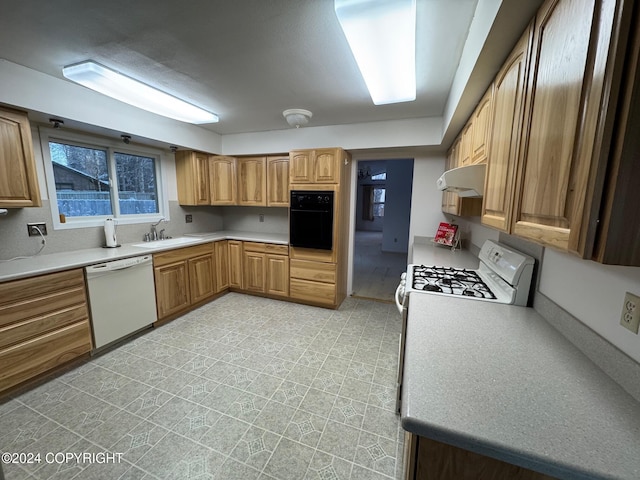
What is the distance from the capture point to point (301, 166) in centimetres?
332

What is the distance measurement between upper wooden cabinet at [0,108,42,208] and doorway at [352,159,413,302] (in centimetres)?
345

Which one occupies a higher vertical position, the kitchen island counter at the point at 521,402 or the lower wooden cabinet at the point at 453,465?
the kitchen island counter at the point at 521,402

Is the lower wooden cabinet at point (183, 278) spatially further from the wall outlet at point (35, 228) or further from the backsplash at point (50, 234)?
the wall outlet at point (35, 228)

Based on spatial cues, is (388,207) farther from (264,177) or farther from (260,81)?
(260,81)

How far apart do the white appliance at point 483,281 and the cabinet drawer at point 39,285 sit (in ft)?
8.73

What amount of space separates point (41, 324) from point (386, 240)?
21.8ft

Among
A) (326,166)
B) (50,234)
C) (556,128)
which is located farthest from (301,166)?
(556,128)

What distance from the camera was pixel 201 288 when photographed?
3.44 m

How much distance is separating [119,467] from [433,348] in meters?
1.78

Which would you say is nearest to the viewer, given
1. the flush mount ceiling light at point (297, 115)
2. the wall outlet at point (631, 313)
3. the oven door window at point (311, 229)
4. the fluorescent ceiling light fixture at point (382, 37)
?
the wall outlet at point (631, 313)

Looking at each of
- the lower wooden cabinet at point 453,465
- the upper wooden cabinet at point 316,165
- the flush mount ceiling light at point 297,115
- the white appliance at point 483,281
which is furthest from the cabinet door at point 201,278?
the lower wooden cabinet at point 453,465

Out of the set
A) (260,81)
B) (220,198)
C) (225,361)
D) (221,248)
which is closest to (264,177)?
(220,198)

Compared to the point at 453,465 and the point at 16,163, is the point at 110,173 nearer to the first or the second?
the point at 16,163

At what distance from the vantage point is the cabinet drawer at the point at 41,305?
1804 millimetres
